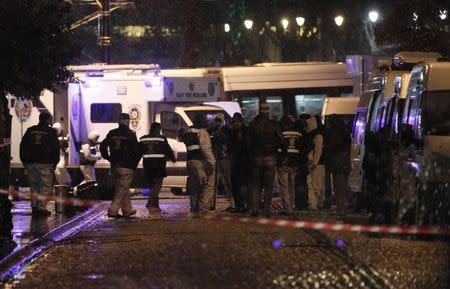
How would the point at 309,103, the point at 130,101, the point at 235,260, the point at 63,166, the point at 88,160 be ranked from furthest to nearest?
the point at 309,103 < the point at 130,101 < the point at 63,166 < the point at 88,160 < the point at 235,260

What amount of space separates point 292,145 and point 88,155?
5.97m

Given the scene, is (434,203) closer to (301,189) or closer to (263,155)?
(263,155)

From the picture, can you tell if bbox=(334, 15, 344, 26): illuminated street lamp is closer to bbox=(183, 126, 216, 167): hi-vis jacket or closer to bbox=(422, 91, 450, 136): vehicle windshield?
bbox=(183, 126, 216, 167): hi-vis jacket

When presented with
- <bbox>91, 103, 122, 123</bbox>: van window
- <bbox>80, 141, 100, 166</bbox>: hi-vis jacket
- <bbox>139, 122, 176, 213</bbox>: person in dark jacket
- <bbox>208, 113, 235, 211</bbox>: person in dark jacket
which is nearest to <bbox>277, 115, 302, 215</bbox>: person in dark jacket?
<bbox>208, 113, 235, 211</bbox>: person in dark jacket

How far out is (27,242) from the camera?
12867 mm

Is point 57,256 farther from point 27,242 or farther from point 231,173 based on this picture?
point 231,173

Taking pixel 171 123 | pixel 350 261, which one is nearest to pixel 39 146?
pixel 171 123

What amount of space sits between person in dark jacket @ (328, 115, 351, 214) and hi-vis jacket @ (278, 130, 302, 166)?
69 centimetres

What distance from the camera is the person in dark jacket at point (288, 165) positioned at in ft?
55.4

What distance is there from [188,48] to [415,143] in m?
23.8

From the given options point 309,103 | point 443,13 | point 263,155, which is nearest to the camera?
point 263,155

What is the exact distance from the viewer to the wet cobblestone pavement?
9555 mm

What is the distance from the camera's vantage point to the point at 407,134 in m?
13.1

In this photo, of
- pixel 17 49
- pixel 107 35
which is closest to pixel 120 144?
pixel 17 49
